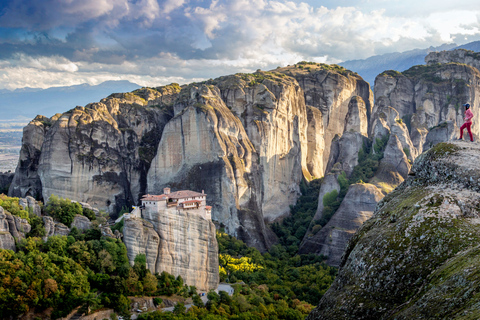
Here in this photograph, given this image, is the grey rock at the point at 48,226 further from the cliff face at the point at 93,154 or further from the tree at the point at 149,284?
the cliff face at the point at 93,154

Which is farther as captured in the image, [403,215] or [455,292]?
[403,215]

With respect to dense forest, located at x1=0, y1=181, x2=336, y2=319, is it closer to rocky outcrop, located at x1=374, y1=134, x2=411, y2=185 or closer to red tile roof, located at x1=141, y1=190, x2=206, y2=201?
red tile roof, located at x1=141, y1=190, x2=206, y2=201

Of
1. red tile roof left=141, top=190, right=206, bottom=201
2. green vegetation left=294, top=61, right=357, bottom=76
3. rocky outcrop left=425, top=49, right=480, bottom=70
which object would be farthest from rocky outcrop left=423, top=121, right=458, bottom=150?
red tile roof left=141, top=190, right=206, bottom=201

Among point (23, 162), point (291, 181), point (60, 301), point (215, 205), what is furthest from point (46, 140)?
point (291, 181)

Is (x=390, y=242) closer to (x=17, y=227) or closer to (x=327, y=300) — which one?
(x=327, y=300)

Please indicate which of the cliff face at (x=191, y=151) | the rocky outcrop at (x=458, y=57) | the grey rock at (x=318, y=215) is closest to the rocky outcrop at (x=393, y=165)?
the grey rock at (x=318, y=215)
